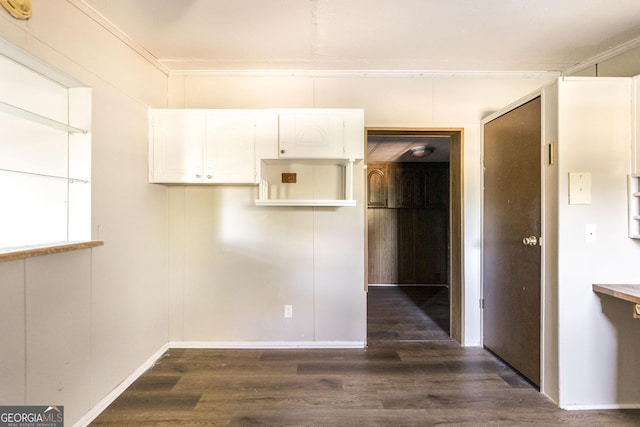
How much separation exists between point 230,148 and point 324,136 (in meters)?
0.75

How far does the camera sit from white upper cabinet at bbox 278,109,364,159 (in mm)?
2184

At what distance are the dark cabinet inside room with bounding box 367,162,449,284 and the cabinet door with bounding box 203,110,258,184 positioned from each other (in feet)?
9.98

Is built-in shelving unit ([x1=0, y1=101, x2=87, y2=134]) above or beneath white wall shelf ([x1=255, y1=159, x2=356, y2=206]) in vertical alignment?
above

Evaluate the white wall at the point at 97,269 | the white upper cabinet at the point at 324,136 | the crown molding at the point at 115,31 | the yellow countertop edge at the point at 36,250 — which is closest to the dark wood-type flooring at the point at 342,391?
the white wall at the point at 97,269

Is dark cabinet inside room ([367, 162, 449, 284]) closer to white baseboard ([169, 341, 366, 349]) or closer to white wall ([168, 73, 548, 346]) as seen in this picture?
white wall ([168, 73, 548, 346])

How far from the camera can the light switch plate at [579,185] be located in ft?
5.63

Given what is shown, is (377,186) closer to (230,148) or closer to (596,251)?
(230,148)

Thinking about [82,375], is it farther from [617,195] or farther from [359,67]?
[617,195]

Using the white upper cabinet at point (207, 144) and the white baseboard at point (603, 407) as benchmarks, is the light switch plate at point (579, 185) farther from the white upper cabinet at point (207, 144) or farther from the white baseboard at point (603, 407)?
the white upper cabinet at point (207, 144)

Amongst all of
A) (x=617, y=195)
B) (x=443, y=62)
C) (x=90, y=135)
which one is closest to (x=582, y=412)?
(x=617, y=195)

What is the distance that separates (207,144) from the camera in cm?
219

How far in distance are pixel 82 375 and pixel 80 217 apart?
91cm

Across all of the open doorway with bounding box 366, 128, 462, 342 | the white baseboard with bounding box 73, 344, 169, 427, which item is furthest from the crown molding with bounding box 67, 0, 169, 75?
the open doorway with bounding box 366, 128, 462, 342

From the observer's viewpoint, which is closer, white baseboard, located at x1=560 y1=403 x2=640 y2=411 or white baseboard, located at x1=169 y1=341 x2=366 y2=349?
white baseboard, located at x1=560 y1=403 x2=640 y2=411
